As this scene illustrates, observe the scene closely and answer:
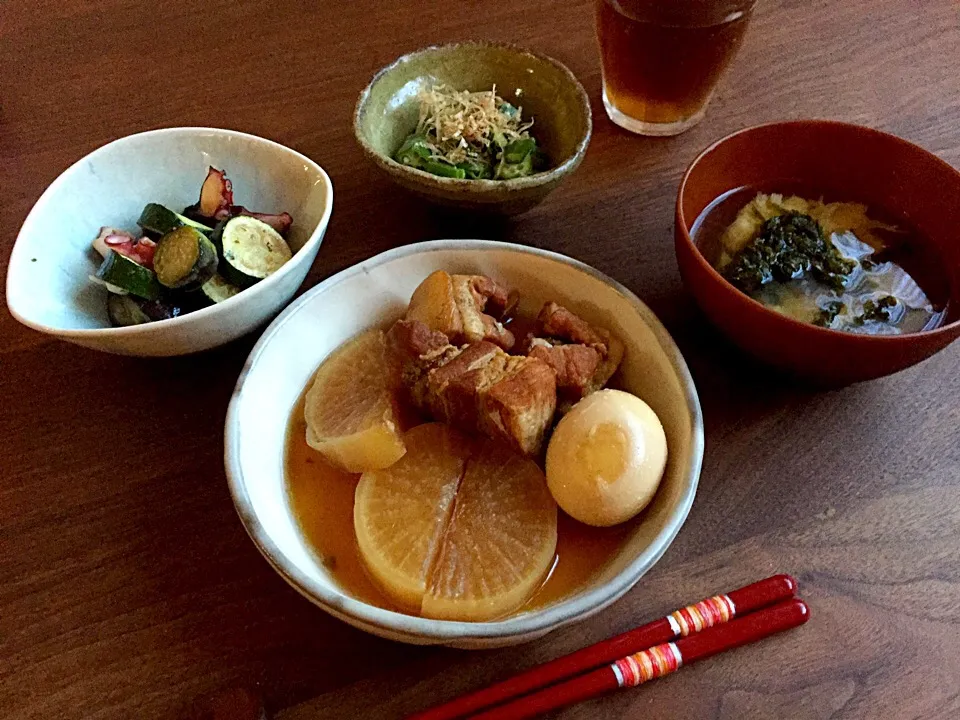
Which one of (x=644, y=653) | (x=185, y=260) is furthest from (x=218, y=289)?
(x=644, y=653)

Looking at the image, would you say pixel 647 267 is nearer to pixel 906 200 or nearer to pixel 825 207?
pixel 825 207

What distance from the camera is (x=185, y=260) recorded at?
1279mm

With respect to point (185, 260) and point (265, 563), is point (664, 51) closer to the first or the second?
point (185, 260)

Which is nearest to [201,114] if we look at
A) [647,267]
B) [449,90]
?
[449,90]

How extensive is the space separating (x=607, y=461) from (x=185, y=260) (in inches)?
31.0

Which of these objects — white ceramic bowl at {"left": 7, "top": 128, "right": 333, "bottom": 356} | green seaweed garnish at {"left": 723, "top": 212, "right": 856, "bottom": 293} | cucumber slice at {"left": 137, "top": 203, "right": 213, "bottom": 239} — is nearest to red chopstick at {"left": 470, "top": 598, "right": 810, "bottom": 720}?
green seaweed garnish at {"left": 723, "top": 212, "right": 856, "bottom": 293}

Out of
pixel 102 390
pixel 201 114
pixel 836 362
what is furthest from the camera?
pixel 201 114

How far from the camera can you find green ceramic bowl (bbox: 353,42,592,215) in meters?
1.38

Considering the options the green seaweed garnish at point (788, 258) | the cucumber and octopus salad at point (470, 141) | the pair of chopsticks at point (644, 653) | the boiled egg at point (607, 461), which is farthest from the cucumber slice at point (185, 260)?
the green seaweed garnish at point (788, 258)

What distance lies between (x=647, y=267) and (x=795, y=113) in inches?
26.4

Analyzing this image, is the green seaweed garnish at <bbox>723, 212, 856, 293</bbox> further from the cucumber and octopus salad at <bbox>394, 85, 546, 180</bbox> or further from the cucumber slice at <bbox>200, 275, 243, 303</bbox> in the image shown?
the cucumber slice at <bbox>200, 275, 243, 303</bbox>

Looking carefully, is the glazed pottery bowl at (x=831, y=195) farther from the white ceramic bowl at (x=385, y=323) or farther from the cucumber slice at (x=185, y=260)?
the cucumber slice at (x=185, y=260)

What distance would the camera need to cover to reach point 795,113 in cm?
182

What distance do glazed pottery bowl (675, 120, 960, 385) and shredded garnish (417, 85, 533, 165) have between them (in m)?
0.43
